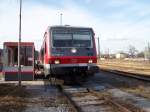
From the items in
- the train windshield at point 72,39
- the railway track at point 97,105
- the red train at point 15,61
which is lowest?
the railway track at point 97,105

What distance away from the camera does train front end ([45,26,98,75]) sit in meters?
19.0

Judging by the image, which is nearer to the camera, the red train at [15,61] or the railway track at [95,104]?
the railway track at [95,104]

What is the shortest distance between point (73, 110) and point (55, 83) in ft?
31.7

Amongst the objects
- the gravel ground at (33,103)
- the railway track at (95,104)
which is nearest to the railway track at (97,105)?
the railway track at (95,104)

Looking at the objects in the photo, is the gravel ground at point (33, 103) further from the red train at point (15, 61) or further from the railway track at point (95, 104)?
the red train at point (15, 61)

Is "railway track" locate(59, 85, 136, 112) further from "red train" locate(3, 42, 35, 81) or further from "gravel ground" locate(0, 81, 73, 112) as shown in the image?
"red train" locate(3, 42, 35, 81)

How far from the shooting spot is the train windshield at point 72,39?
19609mm

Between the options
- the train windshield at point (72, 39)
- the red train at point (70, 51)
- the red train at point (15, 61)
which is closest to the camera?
the red train at point (70, 51)

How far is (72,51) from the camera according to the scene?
63.9 feet

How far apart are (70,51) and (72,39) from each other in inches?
29.3

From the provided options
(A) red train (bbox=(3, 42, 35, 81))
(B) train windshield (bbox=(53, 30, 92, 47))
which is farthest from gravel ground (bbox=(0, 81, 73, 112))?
(A) red train (bbox=(3, 42, 35, 81))

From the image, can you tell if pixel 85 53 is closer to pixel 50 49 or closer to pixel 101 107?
pixel 50 49

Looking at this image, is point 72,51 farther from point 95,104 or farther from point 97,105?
point 97,105

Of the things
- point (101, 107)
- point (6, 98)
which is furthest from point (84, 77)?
point (101, 107)
